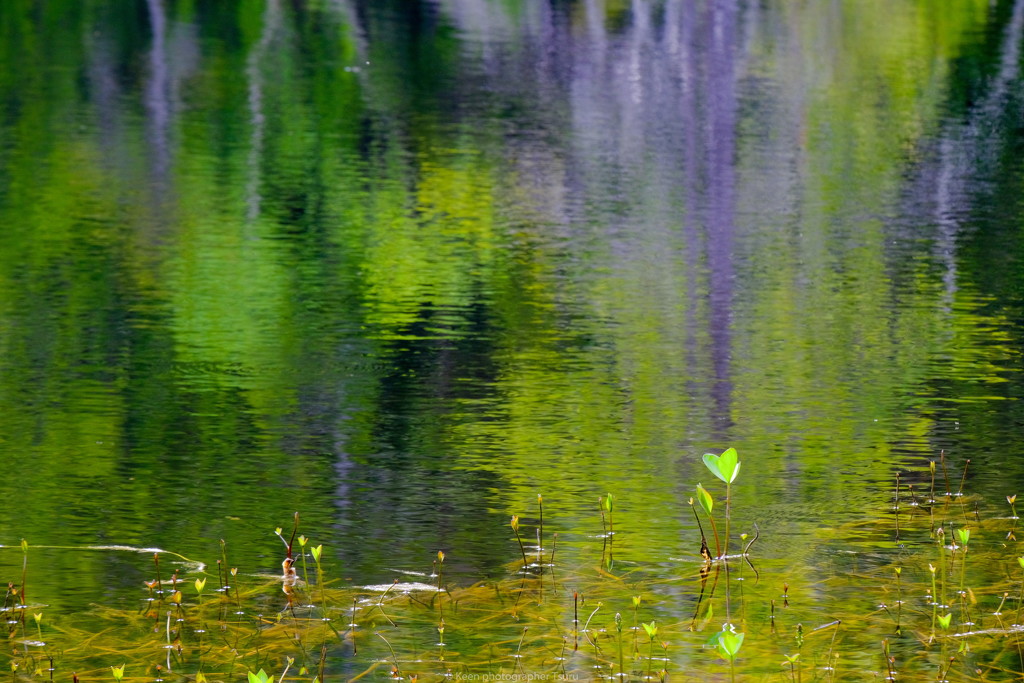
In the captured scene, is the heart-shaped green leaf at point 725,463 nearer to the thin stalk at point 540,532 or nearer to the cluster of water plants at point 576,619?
the cluster of water plants at point 576,619

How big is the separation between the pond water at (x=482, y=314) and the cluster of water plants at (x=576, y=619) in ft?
0.34

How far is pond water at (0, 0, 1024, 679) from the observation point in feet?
17.2

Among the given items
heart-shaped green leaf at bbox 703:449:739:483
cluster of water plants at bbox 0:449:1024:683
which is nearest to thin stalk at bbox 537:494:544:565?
cluster of water plants at bbox 0:449:1024:683

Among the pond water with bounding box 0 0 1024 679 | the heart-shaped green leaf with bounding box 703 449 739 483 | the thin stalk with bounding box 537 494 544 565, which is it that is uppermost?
the heart-shaped green leaf with bounding box 703 449 739 483

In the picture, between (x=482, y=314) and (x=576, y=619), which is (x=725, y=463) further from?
(x=482, y=314)

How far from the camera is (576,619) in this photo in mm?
4141

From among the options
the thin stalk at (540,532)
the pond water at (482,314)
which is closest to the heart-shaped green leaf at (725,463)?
the pond water at (482,314)

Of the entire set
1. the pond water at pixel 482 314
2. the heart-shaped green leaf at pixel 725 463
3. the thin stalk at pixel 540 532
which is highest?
the heart-shaped green leaf at pixel 725 463

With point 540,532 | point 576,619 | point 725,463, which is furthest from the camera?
point 540,532

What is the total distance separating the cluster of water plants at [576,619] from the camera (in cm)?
384

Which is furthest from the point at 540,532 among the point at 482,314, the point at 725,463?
the point at 482,314

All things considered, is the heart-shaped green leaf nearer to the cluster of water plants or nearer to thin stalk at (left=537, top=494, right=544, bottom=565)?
the cluster of water plants

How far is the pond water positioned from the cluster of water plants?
10cm

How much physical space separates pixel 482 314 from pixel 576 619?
15.5 feet
